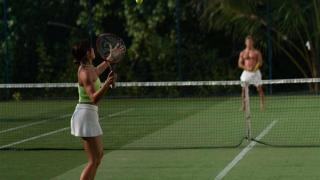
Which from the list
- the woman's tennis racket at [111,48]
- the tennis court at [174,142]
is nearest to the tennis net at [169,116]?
the tennis court at [174,142]

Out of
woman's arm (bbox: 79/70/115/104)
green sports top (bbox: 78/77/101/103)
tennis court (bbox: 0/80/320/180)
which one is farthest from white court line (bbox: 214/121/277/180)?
woman's arm (bbox: 79/70/115/104)

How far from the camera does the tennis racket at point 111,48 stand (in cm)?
820

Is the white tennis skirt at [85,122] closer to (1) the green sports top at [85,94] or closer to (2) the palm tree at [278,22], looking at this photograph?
(1) the green sports top at [85,94]

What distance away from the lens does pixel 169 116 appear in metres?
18.7

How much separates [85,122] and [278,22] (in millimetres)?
18105

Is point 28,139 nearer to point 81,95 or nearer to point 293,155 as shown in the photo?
point 293,155

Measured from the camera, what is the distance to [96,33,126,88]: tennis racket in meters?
8.20

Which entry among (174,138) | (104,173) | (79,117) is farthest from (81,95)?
(174,138)

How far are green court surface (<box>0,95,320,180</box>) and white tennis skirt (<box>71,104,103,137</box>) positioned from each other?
2079 millimetres

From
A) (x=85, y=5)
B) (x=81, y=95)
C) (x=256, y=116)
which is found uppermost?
(x=85, y=5)

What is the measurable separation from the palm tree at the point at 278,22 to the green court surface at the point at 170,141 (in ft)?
10.6

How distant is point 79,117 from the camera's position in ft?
27.3

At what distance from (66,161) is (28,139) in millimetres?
3150

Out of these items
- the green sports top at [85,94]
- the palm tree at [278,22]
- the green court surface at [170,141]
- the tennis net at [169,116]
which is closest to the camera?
the green sports top at [85,94]
